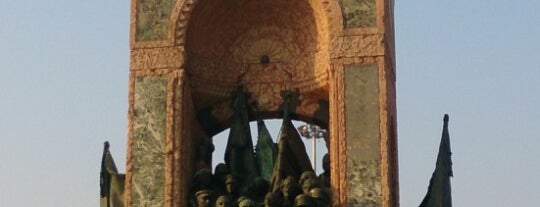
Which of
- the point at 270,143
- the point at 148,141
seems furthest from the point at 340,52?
the point at 148,141

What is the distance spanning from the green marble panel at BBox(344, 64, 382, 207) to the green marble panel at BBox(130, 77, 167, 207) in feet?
7.69

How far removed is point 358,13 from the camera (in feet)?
49.8

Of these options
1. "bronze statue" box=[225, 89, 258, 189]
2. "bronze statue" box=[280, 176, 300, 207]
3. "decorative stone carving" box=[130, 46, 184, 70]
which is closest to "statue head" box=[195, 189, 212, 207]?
"bronze statue" box=[225, 89, 258, 189]

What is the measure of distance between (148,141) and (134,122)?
1.08 ft

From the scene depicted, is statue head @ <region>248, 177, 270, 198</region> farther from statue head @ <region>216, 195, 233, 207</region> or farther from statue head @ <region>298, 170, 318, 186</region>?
statue head @ <region>298, 170, 318, 186</region>

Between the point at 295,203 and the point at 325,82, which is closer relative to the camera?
the point at 295,203

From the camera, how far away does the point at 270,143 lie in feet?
51.9

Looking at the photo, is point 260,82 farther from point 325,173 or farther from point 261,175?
point 325,173

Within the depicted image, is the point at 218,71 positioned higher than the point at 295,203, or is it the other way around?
the point at 218,71

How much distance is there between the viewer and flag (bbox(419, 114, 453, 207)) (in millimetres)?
15008

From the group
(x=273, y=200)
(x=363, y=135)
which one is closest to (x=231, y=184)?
(x=273, y=200)

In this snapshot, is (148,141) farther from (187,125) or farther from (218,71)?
(218,71)

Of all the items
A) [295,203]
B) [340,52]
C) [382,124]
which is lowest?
[295,203]

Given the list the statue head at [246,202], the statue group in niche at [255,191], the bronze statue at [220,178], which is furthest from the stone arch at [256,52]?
the statue head at [246,202]
